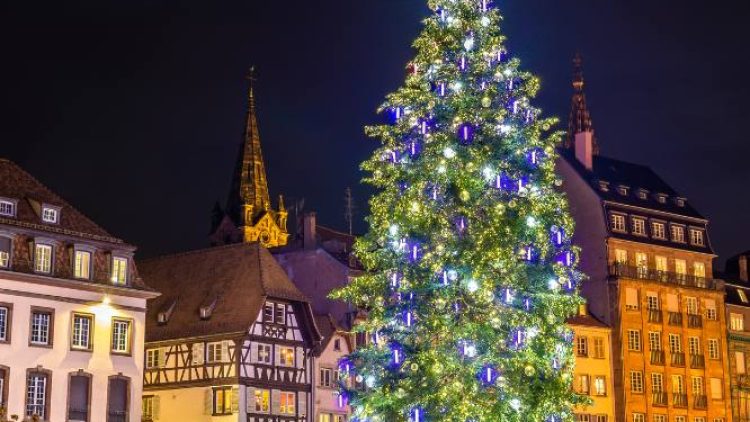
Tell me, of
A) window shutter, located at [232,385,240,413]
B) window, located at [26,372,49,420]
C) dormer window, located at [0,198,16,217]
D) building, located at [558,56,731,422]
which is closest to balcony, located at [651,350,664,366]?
building, located at [558,56,731,422]

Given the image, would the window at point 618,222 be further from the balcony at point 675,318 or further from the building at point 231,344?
the building at point 231,344

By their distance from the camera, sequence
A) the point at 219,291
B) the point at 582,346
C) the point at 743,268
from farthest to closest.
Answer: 1. the point at 743,268
2. the point at 582,346
3. the point at 219,291

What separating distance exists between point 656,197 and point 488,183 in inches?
2163

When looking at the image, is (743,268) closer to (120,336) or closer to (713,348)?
(713,348)

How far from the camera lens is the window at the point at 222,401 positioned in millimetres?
65438

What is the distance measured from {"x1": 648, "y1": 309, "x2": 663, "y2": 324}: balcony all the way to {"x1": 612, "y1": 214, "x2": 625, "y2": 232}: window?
225 inches

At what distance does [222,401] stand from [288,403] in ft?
14.5

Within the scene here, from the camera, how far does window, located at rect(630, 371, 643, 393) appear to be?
82125 millimetres

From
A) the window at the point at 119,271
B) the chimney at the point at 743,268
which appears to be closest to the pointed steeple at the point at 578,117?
the chimney at the point at 743,268

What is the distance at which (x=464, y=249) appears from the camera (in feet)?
119

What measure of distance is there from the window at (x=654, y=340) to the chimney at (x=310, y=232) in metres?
22.8

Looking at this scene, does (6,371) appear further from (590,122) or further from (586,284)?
(590,122)

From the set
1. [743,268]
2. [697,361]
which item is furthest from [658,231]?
[743,268]

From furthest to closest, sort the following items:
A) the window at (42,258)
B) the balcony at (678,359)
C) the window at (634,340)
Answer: the balcony at (678,359) < the window at (634,340) < the window at (42,258)
